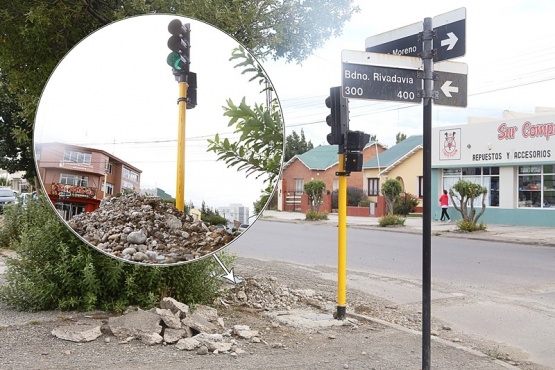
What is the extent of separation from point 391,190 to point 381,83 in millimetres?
31375

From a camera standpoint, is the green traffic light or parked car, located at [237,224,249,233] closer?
the green traffic light

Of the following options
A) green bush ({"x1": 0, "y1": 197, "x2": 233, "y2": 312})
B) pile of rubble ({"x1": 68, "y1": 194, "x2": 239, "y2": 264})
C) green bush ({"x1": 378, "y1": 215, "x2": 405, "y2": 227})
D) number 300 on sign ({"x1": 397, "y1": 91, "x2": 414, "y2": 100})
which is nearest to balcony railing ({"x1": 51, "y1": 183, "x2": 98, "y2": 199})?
pile of rubble ({"x1": 68, "y1": 194, "x2": 239, "y2": 264})

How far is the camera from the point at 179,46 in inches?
163

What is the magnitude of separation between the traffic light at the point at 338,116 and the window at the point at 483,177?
80.6 feet

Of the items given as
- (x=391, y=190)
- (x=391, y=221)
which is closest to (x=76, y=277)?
(x=391, y=221)

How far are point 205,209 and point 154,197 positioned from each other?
34cm

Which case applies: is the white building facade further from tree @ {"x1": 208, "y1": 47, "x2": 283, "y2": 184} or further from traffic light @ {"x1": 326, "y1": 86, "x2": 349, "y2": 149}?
tree @ {"x1": 208, "y1": 47, "x2": 283, "y2": 184}

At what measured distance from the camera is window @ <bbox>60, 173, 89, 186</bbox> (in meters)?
4.01

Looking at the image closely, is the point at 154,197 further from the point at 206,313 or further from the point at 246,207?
the point at 206,313

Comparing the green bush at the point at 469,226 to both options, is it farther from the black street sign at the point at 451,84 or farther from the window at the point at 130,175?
the window at the point at 130,175

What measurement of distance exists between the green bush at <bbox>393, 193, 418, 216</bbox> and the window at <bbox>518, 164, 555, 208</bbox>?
1008 cm

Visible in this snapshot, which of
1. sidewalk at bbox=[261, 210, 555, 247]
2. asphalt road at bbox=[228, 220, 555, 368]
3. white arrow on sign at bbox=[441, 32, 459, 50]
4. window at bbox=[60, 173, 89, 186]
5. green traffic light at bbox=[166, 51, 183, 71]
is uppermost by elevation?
white arrow on sign at bbox=[441, 32, 459, 50]

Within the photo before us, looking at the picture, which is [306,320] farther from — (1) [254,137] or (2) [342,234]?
(1) [254,137]

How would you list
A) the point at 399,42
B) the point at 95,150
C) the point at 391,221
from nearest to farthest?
the point at 95,150 → the point at 399,42 → the point at 391,221
